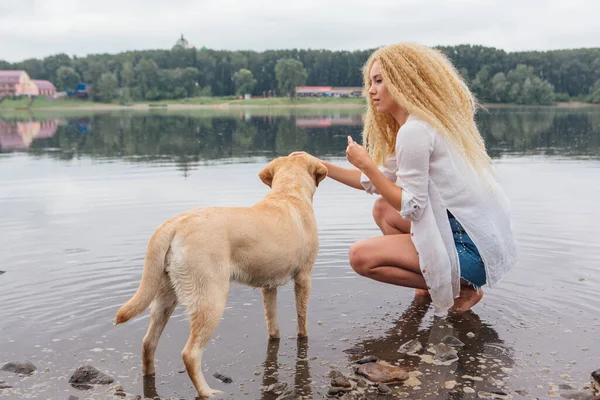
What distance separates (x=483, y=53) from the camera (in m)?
102

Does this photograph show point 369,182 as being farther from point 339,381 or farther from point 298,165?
point 339,381

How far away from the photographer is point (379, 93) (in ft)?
16.6

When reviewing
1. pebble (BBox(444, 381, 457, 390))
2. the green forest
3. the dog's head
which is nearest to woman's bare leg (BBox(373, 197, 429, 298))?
the dog's head

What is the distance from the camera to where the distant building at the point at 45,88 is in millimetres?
117688

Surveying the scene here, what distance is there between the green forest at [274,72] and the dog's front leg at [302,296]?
80.1 meters

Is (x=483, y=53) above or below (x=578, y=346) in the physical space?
above

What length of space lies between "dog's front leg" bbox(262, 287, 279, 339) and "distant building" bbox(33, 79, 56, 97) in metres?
121

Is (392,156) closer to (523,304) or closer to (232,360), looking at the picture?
(523,304)

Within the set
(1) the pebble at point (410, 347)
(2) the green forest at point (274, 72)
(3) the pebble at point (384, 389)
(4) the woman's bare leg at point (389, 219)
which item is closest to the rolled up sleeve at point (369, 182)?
(4) the woman's bare leg at point (389, 219)

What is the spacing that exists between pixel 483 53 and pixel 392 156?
4061 inches

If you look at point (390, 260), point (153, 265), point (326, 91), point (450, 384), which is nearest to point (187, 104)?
point (326, 91)

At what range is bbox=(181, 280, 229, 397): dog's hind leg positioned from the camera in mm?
3895

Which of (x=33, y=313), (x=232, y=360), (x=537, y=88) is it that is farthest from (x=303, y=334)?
(x=537, y=88)

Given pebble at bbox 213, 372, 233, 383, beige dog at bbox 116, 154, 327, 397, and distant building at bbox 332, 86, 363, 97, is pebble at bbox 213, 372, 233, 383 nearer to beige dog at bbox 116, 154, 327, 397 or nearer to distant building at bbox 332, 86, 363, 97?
beige dog at bbox 116, 154, 327, 397
